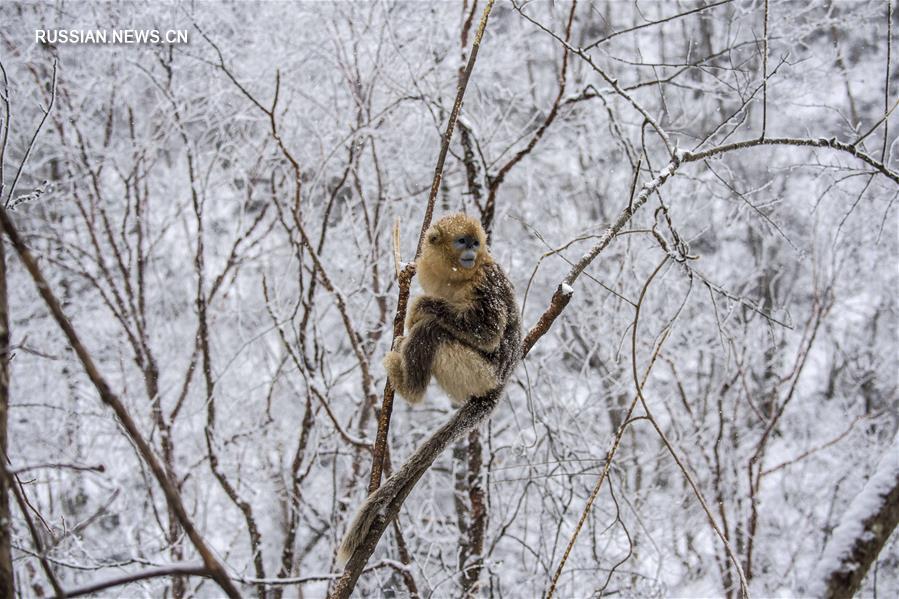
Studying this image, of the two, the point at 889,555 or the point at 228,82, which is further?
the point at 889,555

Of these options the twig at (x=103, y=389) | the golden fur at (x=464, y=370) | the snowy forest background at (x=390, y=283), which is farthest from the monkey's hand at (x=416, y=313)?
the twig at (x=103, y=389)

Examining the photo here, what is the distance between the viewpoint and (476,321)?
2963 mm

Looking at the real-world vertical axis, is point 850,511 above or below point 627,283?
below

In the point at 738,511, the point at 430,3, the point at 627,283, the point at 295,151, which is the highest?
the point at 430,3

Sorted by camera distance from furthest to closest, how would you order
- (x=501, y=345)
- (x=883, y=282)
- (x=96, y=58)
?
(x=883, y=282) → (x=96, y=58) → (x=501, y=345)

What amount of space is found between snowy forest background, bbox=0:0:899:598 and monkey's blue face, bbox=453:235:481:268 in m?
1.25

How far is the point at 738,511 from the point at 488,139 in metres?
5.05

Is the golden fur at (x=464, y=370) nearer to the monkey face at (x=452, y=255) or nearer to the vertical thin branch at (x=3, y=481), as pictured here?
the monkey face at (x=452, y=255)

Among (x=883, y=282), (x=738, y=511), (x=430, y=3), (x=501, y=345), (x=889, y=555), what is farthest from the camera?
(x=883, y=282)

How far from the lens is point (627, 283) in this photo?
21.6ft

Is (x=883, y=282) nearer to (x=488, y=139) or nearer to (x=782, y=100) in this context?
(x=782, y=100)

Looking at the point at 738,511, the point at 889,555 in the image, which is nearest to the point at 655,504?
the point at 738,511

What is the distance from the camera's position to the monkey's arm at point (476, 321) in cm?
296

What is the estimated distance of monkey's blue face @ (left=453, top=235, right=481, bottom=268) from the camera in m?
2.79
